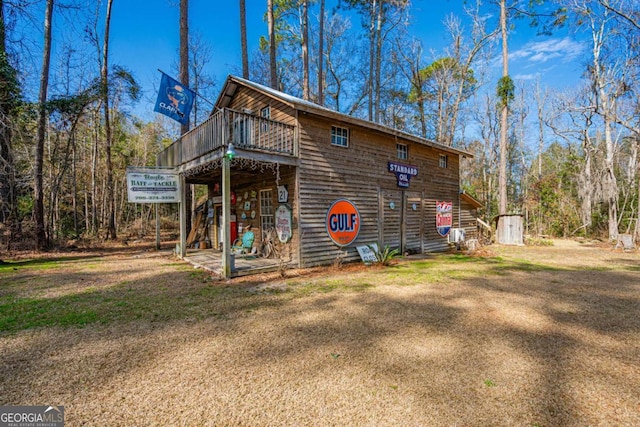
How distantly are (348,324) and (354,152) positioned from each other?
267 inches

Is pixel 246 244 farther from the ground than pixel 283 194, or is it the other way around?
pixel 283 194

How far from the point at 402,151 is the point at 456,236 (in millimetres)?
4903

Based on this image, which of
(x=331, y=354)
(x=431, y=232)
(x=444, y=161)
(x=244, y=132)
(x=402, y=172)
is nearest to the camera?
(x=331, y=354)

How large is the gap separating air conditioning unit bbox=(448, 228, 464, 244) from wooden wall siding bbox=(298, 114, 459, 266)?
555 millimetres

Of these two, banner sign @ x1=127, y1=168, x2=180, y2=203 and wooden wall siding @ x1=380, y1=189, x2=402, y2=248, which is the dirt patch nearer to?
banner sign @ x1=127, y1=168, x2=180, y2=203

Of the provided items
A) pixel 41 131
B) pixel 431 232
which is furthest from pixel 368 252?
pixel 41 131

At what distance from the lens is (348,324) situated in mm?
4422

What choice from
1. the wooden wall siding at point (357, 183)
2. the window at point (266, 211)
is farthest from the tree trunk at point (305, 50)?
the window at point (266, 211)

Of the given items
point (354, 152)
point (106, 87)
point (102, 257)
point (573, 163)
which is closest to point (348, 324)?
point (354, 152)

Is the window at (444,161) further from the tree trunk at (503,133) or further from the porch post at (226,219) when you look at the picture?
the porch post at (226,219)

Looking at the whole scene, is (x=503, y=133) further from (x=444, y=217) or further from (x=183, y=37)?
(x=183, y=37)

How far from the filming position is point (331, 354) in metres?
3.47

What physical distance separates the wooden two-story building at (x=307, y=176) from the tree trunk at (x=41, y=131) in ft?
14.2

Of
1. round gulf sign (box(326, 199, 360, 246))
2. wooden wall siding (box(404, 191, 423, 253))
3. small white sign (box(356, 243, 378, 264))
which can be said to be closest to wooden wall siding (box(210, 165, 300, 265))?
round gulf sign (box(326, 199, 360, 246))
